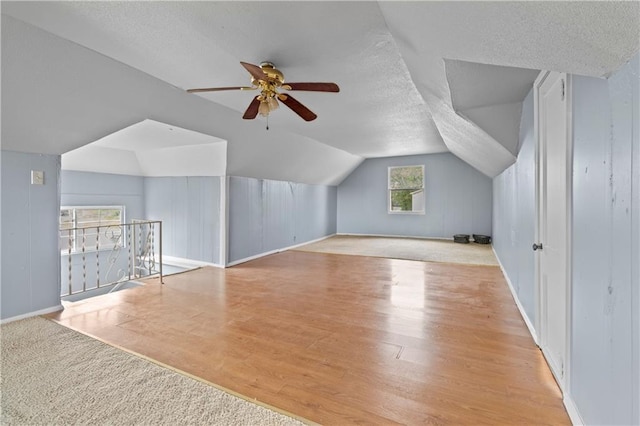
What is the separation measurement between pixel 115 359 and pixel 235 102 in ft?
10.1

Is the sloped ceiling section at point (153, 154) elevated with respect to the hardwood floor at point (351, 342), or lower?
elevated

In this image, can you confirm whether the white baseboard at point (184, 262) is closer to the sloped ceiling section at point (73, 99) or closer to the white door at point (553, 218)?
the sloped ceiling section at point (73, 99)

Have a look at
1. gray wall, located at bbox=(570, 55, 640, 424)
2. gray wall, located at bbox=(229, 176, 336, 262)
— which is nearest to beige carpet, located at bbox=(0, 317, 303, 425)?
gray wall, located at bbox=(570, 55, 640, 424)

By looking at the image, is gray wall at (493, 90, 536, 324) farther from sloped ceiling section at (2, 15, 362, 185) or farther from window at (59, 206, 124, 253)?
window at (59, 206, 124, 253)

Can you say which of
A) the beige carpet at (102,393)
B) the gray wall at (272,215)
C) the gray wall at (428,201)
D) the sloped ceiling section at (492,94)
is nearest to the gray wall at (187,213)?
the gray wall at (272,215)

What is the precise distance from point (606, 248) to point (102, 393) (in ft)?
9.28

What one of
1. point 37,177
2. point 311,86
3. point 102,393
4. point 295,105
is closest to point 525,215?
point 311,86

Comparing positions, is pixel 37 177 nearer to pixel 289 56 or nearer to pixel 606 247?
pixel 289 56

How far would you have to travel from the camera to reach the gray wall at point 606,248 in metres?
0.96

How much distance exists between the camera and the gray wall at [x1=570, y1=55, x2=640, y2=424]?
97cm

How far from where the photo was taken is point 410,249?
22.6ft

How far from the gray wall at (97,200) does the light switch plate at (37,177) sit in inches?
98.6

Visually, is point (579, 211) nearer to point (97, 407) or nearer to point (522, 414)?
point (522, 414)

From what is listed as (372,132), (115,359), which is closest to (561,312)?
(115,359)
